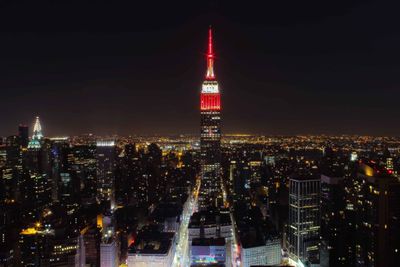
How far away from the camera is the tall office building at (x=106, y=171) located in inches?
850

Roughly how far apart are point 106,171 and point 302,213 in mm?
11340

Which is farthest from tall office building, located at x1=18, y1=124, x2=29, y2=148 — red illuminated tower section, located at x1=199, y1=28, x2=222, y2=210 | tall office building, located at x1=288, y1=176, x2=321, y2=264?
tall office building, located at x1=288, y1=176, x2=321, y2=264

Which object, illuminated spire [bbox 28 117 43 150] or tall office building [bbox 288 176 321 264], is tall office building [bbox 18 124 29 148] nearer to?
illuminated spire [bbox 28 117 43 150]

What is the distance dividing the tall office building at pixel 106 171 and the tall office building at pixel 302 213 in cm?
A: 767

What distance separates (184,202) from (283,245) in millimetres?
6934

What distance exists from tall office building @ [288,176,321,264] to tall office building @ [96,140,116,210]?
7.67 metres

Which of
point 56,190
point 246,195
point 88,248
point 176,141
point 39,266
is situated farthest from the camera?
point 176,141

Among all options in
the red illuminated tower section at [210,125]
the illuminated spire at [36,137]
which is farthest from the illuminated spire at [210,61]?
the illuminated spire at [36,137]

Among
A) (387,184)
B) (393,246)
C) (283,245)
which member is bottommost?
(283,245)

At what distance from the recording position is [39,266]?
42.5 feet

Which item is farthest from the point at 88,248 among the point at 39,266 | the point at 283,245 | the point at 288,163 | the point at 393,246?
the point at 288,163

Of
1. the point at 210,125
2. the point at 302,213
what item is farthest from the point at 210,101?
the point at 302,213

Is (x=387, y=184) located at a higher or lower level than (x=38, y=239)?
higher

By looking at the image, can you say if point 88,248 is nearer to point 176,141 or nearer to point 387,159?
point 387,159
